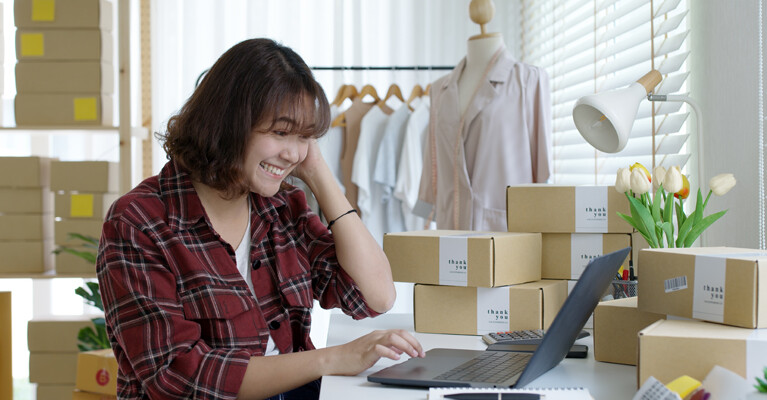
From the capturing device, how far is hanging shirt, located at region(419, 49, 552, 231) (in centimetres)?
241

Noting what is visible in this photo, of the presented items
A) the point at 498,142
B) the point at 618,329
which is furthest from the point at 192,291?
the point at 498,142

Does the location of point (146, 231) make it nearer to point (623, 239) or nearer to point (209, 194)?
point (209, 194)

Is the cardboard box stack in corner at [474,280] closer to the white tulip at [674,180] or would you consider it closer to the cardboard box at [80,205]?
the white tulip at [674,180]

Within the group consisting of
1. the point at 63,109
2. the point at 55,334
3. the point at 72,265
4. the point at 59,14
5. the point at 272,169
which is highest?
the point at 59,14

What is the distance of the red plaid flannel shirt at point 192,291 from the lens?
110 centimetres

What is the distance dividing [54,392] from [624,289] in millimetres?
2178

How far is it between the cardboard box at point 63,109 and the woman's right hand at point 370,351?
1.94 meters

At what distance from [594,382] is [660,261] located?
0.21 meters

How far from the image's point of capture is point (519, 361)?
3.80 feet

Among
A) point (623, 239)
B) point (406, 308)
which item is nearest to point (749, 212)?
point (623, 239)

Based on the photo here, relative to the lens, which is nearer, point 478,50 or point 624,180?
→ point 624,180

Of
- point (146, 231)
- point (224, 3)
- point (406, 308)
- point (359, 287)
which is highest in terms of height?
point (224, 3)

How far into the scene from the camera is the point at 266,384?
113cm

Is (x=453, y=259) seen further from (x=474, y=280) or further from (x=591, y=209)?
(x=591, y=209)
